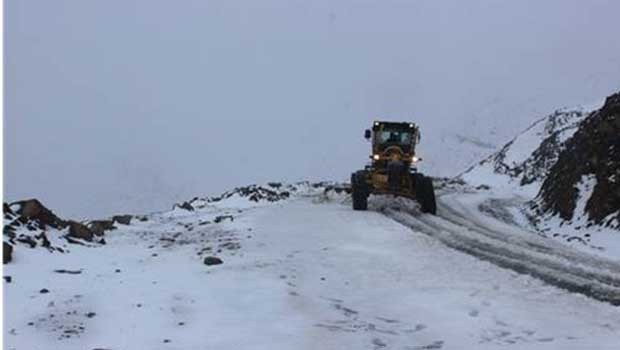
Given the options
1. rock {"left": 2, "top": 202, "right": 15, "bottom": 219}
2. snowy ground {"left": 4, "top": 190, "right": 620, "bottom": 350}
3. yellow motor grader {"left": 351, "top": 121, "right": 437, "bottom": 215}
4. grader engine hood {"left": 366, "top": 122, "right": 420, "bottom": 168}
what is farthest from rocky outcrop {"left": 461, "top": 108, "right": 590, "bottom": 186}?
rock {"left": 2, "top": 202, "right": 15, "bottom": 219}

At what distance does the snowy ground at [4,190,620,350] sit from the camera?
6641mm

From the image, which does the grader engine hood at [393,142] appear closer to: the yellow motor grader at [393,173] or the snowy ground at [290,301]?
the yellow motor grader at [393,173]

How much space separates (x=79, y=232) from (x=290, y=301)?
19.4ft

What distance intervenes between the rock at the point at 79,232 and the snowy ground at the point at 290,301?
50cm

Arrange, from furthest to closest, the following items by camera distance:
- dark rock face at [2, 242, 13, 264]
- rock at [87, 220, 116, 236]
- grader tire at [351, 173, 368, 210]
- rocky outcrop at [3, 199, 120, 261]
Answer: grader tire at [351, 173, 368, 210], rock at [87, 220, 116, 236], rocky outcrop at [3, 199, 120, 261], dark rock face at [2, 242, 13, 264]

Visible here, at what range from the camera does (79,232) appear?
1262 cm

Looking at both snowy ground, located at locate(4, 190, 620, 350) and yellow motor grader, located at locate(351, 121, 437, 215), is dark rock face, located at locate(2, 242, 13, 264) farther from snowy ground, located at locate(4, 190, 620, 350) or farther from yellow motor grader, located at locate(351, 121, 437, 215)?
yellow motor grader, located at locate(351, 121, 437, 215)

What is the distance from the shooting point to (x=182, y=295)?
27.5ft

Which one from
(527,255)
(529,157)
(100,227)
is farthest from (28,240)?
(529,157)

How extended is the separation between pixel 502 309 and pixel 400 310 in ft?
3.55

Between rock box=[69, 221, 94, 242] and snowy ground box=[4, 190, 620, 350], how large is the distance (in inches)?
19.7

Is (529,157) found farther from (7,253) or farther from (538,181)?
(7,253)

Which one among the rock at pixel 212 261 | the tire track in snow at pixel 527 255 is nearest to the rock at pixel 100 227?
the rock at pixel 212 261

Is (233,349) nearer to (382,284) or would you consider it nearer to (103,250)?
(382,284)
